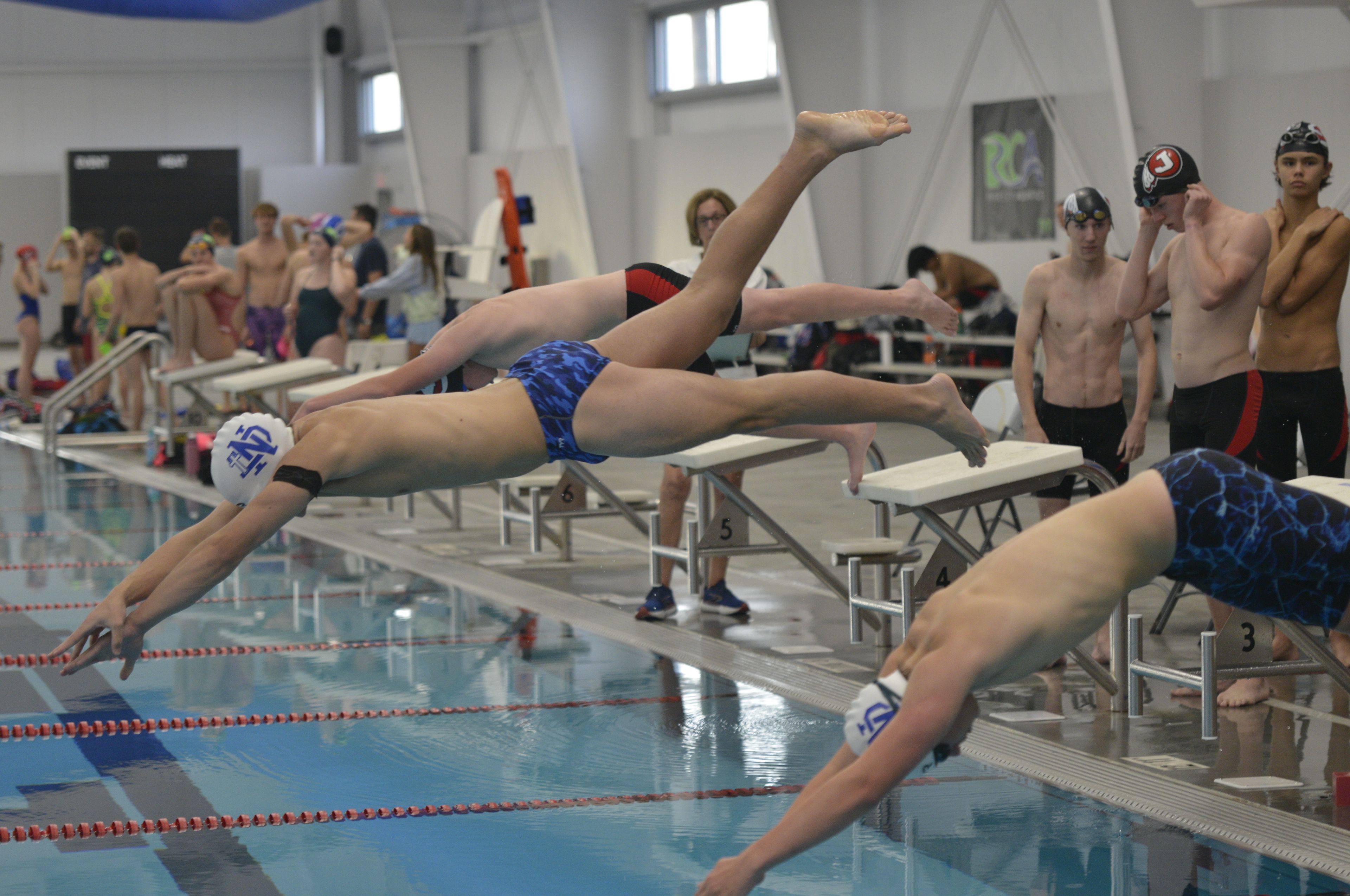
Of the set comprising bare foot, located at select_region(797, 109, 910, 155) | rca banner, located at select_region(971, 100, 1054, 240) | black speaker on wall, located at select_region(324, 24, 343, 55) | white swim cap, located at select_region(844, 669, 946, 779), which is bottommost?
white swim cap, located at select_region(844, 669, 946, 779)

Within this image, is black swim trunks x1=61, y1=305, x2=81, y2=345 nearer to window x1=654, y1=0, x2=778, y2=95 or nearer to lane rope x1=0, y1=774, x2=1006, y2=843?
window x1=654, y1=0, x2=778, y2=95

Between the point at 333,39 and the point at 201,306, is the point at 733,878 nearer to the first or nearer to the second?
the point at 201,306

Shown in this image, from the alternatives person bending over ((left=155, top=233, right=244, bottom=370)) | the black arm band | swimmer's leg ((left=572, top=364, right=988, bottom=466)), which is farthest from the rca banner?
the black arm band

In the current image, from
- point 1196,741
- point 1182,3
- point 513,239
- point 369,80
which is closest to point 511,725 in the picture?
point 1196,741

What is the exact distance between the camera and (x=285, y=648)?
6105 mm

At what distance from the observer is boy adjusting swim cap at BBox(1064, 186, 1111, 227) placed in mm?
5215

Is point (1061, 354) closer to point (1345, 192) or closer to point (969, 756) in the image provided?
point (969, 756)

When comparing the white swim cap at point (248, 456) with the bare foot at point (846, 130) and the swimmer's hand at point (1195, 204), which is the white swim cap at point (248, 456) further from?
the swimmer's hand at point (1195, 204)

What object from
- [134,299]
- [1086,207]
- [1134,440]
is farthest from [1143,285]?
[134,299]

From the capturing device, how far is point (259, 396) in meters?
10.6

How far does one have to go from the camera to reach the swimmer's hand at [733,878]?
2324 mm

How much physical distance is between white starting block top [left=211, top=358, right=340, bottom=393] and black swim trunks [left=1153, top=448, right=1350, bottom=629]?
7.67 meters

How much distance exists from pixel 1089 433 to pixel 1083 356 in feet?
0.94

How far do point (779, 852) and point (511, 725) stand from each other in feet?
8.99
